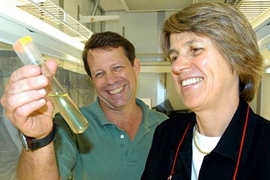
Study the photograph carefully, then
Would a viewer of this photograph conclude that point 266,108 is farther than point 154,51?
No

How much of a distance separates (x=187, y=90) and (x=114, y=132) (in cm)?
59

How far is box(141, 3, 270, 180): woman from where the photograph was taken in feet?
2.87

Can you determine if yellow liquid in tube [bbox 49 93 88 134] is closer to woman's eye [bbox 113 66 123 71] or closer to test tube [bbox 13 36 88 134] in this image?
test tube [bbox 13 36 88 134]

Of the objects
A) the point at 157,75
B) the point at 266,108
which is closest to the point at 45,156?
the point at 266,108

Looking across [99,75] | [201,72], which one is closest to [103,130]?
[99,75]

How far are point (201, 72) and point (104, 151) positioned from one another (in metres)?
0.66

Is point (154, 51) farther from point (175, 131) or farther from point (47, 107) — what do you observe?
point (47, 107)

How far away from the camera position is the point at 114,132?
4.69ft

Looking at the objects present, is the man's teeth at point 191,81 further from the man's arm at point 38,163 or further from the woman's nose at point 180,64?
the man's arm at point 38,163

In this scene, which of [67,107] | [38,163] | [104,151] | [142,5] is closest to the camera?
[67,107]

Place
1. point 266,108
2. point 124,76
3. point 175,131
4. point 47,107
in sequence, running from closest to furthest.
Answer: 1. point 47,107
2. point 175,131
3. point 124,76
4. point 266,108

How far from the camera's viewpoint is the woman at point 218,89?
2.87ft

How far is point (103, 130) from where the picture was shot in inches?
56.2

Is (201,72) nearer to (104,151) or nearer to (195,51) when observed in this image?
(195,51)
